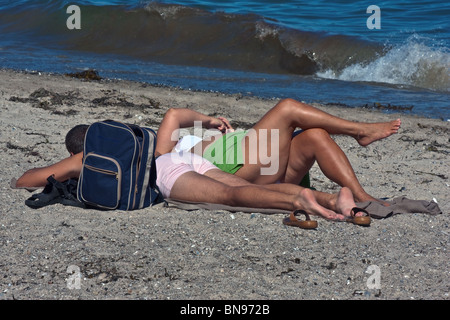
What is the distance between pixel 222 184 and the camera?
390cm

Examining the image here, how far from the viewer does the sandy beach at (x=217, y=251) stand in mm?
2904

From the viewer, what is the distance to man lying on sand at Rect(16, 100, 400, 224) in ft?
12.1

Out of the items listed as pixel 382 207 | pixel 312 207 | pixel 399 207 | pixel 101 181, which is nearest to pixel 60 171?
pixel 101 181

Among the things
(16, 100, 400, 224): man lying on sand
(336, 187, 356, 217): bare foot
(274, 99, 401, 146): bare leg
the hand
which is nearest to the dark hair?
(16, 100, 400, 224): man lying on sand

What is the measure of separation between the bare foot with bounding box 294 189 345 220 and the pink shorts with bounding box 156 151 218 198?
2.38 ft

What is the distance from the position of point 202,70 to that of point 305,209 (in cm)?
756

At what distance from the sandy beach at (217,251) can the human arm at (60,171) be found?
0.14 meters

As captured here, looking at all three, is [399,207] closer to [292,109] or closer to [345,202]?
[345,202]

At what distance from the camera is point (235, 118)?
6816 mm

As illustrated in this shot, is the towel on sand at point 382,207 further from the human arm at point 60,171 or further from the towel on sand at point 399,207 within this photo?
the human arm at point 60,171

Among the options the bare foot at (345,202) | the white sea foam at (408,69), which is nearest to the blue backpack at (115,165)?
the bare foot at (345,202)

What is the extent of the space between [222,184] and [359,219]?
2.87 feet
